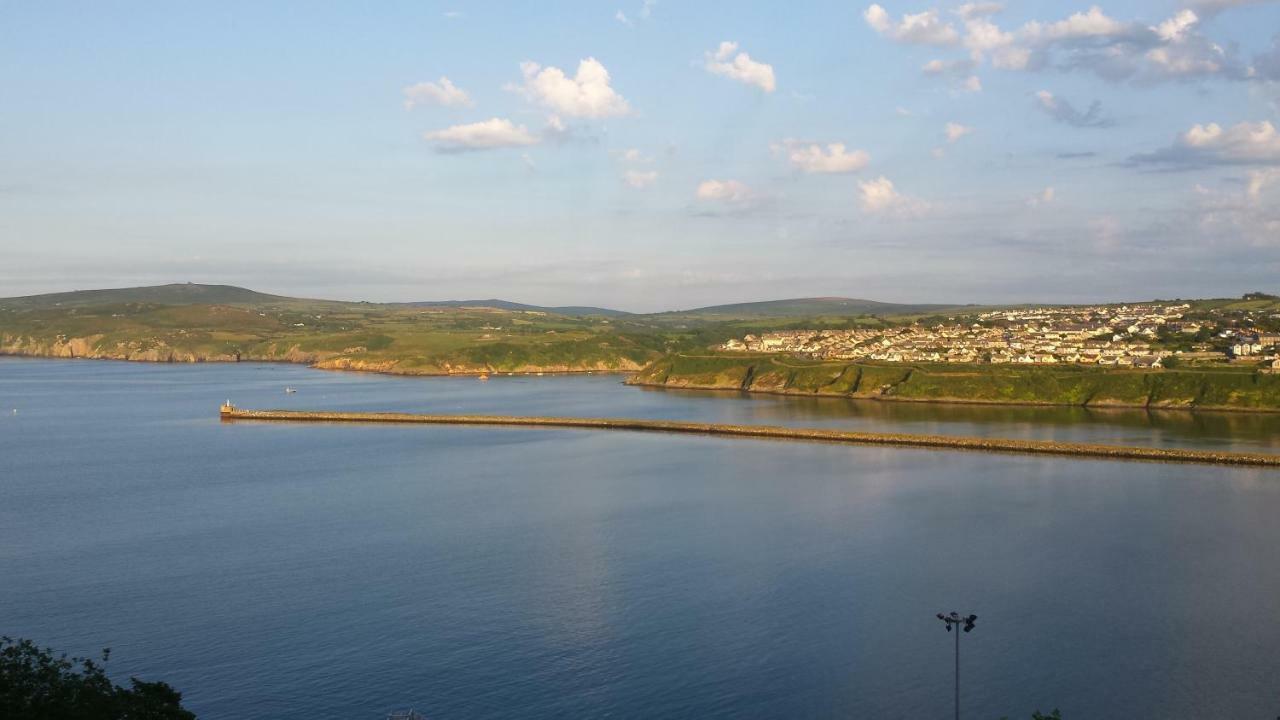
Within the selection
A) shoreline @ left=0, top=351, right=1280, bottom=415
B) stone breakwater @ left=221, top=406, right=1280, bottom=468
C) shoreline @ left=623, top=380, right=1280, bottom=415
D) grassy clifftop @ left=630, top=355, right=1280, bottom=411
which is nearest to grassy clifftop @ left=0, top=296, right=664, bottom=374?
shoreline @ left=0, top=351, right=1280, bottom=415

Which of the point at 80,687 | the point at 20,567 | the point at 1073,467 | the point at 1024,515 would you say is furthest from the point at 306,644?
the point at 1073,467

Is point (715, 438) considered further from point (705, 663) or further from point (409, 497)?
point (705, 663)

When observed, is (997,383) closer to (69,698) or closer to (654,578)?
(654,578)

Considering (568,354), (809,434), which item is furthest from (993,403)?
(568,354)

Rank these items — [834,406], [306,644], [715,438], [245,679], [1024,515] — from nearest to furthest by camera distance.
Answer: [245,679], [306,644], [1024,515], [715,438], [834,406]

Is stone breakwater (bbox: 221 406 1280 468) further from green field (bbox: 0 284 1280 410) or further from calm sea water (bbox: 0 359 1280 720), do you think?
green field (bbox: 0 284 1280 410)

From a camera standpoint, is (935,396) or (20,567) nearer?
(20,567)

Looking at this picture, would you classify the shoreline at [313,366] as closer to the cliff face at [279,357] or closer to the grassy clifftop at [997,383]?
the cliff face at [279,357]
